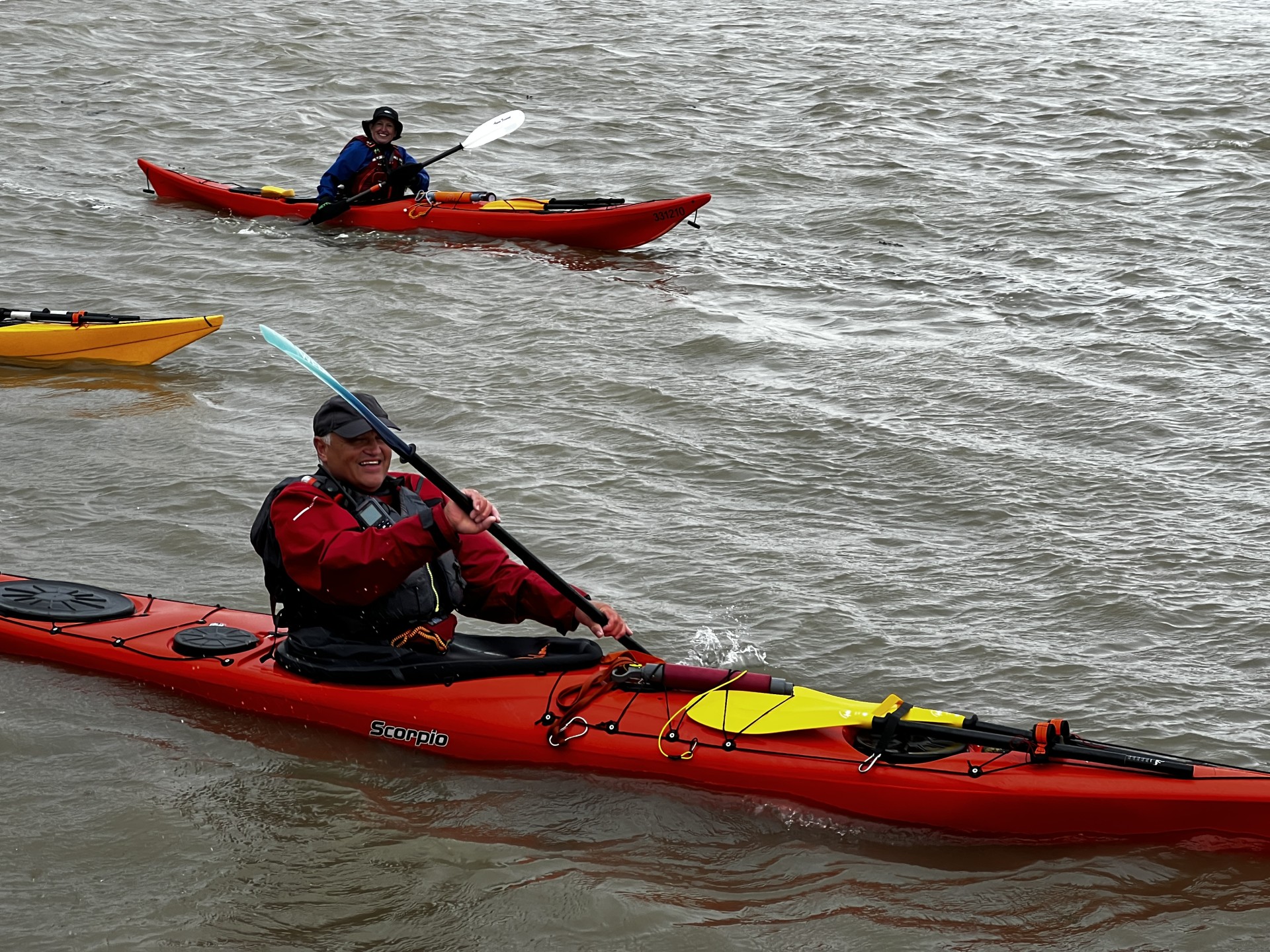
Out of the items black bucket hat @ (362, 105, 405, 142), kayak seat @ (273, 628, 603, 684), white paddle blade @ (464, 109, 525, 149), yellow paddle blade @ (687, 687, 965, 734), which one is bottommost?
yellow paddle blade @ (687, 687, 965, 734)

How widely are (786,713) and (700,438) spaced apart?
3.05m

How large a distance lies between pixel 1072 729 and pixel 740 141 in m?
8.94

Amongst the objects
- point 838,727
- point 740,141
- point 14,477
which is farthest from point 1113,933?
point 740,141

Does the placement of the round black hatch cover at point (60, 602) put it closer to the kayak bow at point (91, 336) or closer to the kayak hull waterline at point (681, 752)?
the kayak hull waterline at point (681, 752)

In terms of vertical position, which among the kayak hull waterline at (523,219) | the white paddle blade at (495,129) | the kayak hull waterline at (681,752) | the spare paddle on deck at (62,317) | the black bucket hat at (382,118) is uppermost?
the white paddle blade at (495,129)

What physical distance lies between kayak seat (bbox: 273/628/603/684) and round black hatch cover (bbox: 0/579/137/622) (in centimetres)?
82

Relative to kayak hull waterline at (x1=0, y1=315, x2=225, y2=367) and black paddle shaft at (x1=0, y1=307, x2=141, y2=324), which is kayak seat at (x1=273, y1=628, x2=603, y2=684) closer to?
kayak hull waterline at (x1=0, y1=315, x2=225, y2=367)

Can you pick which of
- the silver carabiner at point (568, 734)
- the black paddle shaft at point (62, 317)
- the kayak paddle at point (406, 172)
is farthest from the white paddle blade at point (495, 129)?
the silver carabiner at point (568, 734)

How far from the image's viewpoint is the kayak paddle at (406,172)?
9.80 metres

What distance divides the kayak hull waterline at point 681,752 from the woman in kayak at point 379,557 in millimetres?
188

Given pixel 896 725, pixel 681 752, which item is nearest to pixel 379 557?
pixel 681 752

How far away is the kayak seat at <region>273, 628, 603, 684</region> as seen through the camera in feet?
12.9

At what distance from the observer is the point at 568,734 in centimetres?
379

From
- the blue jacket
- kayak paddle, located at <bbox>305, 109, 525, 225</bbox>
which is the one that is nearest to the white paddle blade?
kayak paddle, located at <bbox>305, 109, 525, 225</bbox>
